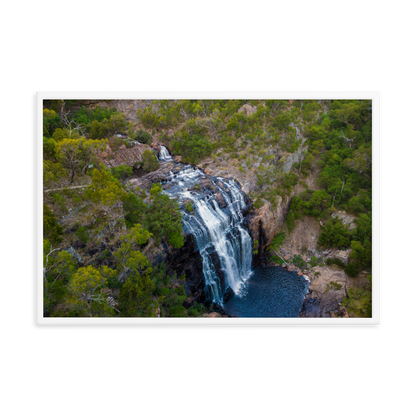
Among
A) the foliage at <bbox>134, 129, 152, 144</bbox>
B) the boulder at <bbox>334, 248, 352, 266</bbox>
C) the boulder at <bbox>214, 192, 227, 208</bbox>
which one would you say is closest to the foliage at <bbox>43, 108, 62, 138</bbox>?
the foliage at <bbox>134, 129, 152, 144</bbox>

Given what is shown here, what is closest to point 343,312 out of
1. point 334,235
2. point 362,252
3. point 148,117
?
point 362,252

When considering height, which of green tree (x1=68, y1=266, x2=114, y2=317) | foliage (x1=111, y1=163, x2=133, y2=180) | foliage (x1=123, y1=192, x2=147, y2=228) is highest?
foliage (x1=111, y1=163, x2=133, y2=180)

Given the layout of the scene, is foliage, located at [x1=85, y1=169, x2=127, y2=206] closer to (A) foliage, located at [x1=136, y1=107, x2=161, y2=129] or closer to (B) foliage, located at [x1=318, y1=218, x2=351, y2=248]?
(A) foliage, located at [x1=136, y1=107, x2=161, y2=129]

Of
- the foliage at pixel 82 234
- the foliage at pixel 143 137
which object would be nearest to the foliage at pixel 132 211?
the foliage at pixel 82 234

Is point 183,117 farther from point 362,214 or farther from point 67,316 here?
point 67,316

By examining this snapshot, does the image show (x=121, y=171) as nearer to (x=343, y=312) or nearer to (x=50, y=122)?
(x=50, y=122)

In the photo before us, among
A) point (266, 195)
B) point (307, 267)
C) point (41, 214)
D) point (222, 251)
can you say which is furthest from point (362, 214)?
point (41, 214)

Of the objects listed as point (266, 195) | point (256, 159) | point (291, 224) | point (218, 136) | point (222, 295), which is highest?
point (218, 136)
